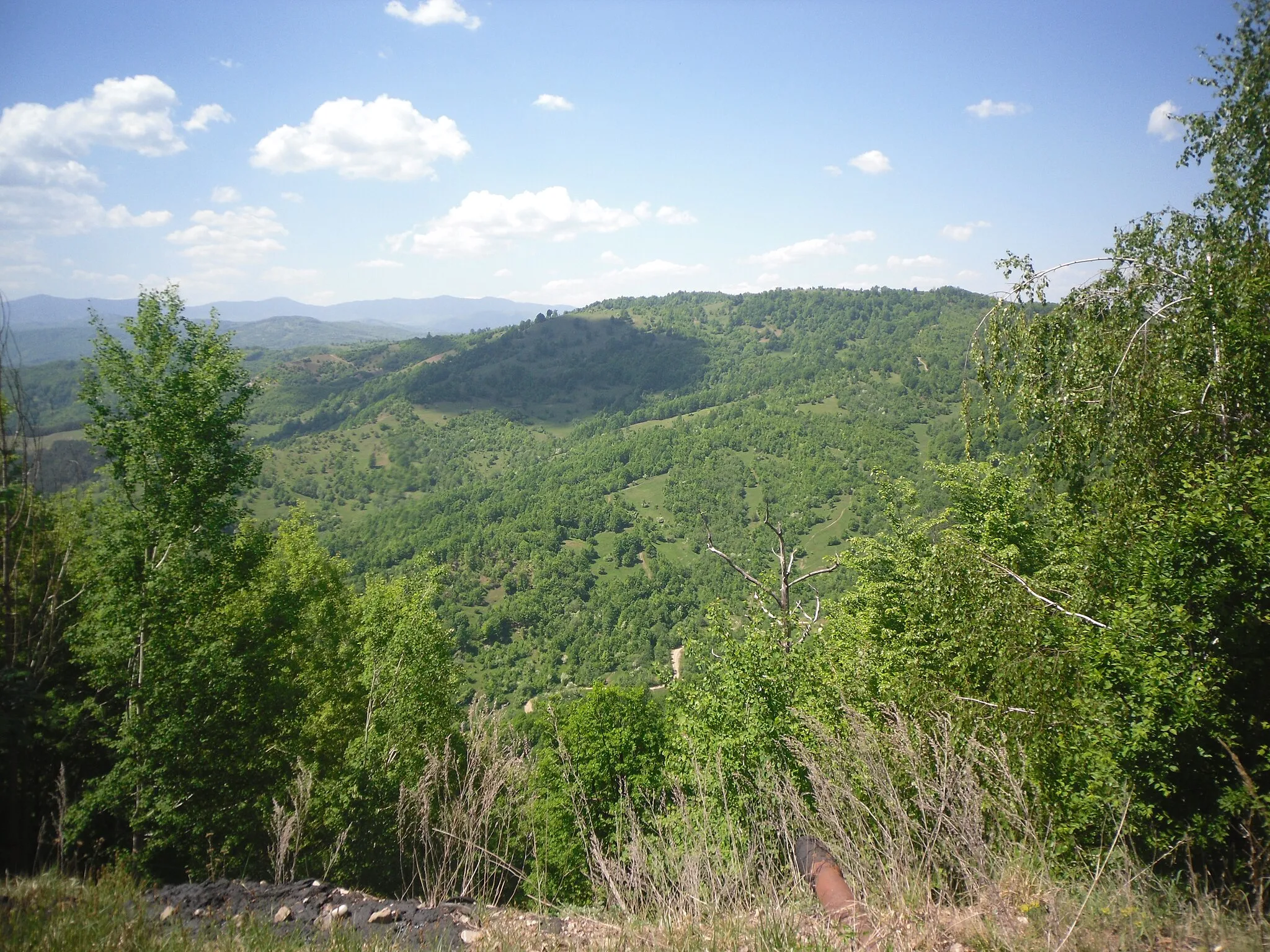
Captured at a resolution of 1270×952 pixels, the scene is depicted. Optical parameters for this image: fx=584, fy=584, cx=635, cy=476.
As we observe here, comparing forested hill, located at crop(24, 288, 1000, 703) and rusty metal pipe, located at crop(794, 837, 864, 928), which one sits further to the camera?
forested hill, located at crop(24, 288, 1000, 703)

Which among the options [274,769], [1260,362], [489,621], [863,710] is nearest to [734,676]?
[863,710]

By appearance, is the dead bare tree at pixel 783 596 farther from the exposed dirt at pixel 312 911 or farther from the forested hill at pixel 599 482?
the forested hill at pixel 599 482

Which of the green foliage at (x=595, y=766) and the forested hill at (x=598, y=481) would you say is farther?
the forested hill at (x=598, y=481)

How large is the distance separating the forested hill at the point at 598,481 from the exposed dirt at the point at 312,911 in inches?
2194

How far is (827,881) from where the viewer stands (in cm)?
445

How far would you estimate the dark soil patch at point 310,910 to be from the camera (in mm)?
4434

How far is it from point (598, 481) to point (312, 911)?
131536 mm

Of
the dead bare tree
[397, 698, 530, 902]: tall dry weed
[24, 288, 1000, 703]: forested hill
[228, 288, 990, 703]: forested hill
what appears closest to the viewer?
[397, 698, 530, 902]: tall dry weed

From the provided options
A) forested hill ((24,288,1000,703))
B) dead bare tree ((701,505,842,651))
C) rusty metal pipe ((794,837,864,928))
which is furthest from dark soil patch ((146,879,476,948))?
forested hill ((24,288,1000,703))

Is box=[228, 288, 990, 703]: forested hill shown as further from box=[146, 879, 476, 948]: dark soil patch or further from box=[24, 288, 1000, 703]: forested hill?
box=[146, 879, 476, 948]: dark soil patch

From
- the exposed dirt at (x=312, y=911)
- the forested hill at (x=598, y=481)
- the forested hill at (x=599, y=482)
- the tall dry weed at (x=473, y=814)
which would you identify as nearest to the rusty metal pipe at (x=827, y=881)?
the tall dry weed at (x=473, y=814)

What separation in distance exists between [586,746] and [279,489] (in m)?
142

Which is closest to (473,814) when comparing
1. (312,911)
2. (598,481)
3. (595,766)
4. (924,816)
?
(312,911)

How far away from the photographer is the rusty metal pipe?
3893mm
